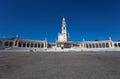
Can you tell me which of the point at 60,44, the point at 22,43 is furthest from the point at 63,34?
the point at 22,43

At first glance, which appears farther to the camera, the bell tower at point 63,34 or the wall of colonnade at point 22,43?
the bell tower at point 63,34

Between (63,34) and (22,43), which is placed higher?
(63,34)

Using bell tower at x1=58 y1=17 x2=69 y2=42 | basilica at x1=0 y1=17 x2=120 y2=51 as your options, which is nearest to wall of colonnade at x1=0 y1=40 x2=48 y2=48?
basilica at x1=0 y1=17 x2=120 y2=51

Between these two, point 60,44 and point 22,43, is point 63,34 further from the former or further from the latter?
point 22,43

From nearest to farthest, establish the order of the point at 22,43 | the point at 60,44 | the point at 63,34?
the point at 60,44
the point at 22,43
the point at 63,34

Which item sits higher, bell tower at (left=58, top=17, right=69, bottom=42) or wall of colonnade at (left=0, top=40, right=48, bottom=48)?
bell tower at (left=58, top=17, right=69, bottom=42)

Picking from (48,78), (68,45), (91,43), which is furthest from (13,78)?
(91,43)

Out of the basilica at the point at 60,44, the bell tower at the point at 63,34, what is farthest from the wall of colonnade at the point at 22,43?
the bell tower at the point at 63,34

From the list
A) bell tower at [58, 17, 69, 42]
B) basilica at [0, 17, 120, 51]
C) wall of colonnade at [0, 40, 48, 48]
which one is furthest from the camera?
bell tower at [58, 17, 69, 42]

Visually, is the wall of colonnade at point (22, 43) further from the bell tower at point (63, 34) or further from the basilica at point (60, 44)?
the bell tower at point (63, 34)

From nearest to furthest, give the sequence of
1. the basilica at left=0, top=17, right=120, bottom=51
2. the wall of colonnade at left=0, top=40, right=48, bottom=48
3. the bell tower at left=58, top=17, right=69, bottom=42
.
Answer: the wall of colonnade at left=0, top=40, right=48, bottom=48, the basilica at left=0, top=17, right=120, bottom=51, the bell tower at left=58, top=17, right=69, bottom=42

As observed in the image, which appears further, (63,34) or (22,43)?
(63,34)

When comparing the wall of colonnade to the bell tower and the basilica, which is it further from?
the bell tower

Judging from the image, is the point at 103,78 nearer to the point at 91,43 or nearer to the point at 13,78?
the point at 13,78
